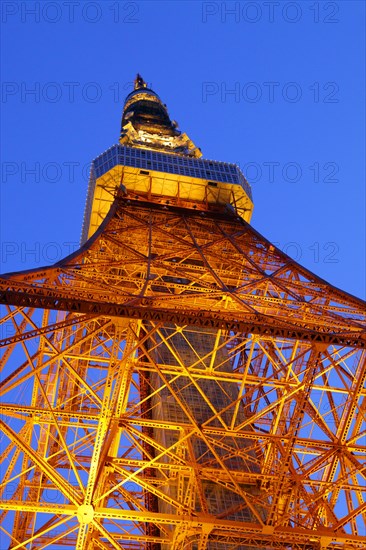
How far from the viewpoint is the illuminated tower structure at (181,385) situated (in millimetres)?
18219

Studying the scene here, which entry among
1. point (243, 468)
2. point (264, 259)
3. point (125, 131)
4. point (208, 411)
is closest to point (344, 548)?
point (243, 468)

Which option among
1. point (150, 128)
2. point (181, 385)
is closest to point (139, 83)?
point (150, 128)

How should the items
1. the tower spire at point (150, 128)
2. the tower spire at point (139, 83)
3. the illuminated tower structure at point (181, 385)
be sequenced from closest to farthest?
1. the illuminated tower structure at point (181, 385)
2. the tower spire at point (150, 128)
3. the tower spire at point (139, 83)

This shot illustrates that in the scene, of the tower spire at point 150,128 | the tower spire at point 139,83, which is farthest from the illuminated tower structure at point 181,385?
the tower spire at point 139,83

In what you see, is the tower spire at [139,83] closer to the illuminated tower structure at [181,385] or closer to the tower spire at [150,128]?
the tower spire at [150,128]

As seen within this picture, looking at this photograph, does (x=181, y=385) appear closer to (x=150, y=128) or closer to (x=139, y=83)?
(x=150, y=128)

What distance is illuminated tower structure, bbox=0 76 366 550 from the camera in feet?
59.8

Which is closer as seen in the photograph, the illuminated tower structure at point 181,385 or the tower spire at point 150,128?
the illuminated tower structure at point 181,385

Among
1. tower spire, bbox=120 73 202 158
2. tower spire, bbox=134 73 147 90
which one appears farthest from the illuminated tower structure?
tower spire, bbox=134 73 147 90

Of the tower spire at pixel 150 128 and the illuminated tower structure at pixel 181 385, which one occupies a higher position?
the tower spire at pixel 150 128

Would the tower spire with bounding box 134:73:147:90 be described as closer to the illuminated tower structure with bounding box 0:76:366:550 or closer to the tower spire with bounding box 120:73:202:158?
the tower spire with bounding box 120:73:202:158

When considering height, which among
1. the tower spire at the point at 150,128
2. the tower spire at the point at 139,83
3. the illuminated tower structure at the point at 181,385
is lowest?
the illuminated tower structure at the point at 181,385

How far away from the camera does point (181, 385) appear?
29422 millimetres

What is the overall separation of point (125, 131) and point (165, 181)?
11496 mm
